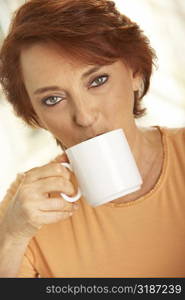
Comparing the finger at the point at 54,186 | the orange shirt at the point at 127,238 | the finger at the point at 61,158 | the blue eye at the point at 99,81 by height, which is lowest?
the orange shirt at the point at 127,238

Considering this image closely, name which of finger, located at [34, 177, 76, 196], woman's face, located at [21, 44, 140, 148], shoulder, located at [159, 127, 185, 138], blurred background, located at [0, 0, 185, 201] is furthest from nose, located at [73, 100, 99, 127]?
blurred background, located at [0, 0, 185, 201]

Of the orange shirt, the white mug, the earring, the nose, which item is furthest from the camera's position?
the earring

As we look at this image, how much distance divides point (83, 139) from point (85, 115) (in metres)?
0.06

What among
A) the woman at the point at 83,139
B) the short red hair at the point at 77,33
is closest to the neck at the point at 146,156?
the woman at the point at 83,139

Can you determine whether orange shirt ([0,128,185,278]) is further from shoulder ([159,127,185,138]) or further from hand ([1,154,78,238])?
hand ([1,154,78,238])

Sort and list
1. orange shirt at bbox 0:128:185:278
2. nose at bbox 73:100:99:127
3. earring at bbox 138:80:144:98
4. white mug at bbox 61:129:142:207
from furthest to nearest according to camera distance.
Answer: earring at bbox 138:80:144:98, orange shirt at bbox 0:128:185:278, nose at bbox 73:100:99:127, white mug at bbox 61:129:142:207

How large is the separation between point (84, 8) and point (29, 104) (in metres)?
0.28

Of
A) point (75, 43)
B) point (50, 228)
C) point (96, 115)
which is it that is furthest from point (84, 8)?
point (50, 228)

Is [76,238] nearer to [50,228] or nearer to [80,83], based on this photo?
[50,228]

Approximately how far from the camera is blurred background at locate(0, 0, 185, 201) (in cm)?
106

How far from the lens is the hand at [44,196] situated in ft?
2.51

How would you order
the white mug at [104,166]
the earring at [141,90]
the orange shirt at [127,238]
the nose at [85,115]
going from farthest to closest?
1. the earring at [141,90]
2. the orange shirt at [127,238]
3. the nose at [85,115]
4. the white mug at [104,166]

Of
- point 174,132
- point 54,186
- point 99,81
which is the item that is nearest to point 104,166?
point 54,186

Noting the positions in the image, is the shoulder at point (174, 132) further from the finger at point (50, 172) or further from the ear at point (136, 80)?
the finger at point (50, 172)
